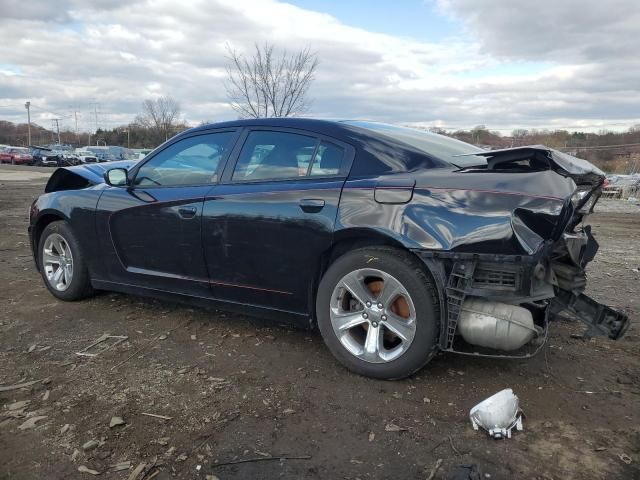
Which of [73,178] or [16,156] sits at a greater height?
[16,156]

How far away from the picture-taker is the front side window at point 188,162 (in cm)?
386

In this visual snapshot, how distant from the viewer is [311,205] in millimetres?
3303

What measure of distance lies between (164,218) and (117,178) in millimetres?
647

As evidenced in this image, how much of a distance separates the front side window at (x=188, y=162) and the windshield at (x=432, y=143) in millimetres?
1002

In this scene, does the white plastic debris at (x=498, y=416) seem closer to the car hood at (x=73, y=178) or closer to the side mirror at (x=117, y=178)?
the side mirror at (x=117, y=178)

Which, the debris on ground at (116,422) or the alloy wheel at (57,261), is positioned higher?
the alloy wheel at (57,261)

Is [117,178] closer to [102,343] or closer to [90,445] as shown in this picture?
[102,343]

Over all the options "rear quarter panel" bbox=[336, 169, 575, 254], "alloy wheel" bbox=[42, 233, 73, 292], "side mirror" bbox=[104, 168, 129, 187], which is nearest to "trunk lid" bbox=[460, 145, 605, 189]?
"rear quarter panel" bbox=[336, 169, 575, 254]

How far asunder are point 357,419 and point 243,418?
0.61 metres

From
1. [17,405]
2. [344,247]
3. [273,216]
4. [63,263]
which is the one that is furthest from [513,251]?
[63,263]

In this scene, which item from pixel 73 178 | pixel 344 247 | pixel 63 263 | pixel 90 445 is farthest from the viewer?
pixel 73 178

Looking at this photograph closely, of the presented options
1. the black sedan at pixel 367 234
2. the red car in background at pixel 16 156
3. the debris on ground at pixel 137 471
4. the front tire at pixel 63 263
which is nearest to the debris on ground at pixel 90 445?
the debris on ground at pixel 137 471

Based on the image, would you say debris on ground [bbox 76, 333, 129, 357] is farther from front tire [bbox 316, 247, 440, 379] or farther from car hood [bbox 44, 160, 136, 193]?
car hood [bbox 44, 160, 136, 193]

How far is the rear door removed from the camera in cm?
332
